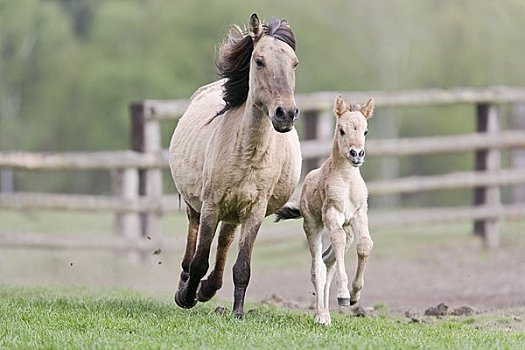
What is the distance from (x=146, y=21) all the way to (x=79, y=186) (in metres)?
5.56

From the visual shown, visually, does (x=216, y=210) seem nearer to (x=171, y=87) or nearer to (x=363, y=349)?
(x=363, y=349)

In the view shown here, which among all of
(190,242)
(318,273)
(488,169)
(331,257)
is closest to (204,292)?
(190,242)

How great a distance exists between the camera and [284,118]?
751cm

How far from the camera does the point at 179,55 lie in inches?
1355

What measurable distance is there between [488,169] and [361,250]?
342 inches

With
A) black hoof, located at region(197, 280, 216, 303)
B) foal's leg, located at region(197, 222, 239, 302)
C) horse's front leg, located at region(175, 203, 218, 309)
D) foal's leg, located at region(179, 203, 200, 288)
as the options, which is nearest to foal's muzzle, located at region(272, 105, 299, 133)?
horse's front leg, located at region(175, 203, 218, 309)

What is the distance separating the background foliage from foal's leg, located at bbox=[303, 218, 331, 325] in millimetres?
24230

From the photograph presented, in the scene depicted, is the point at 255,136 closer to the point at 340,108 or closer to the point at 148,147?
the point at 340,108

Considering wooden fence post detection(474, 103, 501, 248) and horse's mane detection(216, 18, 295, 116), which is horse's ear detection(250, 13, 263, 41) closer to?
horse's mane detection(216, 18, 295, 116)

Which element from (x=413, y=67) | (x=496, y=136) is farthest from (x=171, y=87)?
(x=496, y=136)

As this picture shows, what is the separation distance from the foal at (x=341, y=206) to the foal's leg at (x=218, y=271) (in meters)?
0.81

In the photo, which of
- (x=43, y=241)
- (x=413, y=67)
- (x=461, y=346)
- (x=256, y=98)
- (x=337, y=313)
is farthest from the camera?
(x=413, y=67)

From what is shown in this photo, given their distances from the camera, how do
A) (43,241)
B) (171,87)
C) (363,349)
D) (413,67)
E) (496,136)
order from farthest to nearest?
(413,67) < (171,87) < (496,136) < (43,241) < (363,349)

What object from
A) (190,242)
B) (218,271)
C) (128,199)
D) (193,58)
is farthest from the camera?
(193,58)
